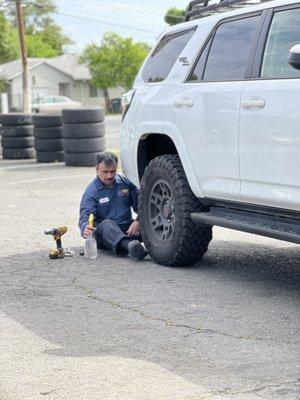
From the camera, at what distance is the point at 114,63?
263ft

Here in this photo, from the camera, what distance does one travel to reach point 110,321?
6.11 meters

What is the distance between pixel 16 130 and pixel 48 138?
4.72 feet

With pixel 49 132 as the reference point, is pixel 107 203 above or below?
below

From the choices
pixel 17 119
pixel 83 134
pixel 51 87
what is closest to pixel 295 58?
pixel 83 134

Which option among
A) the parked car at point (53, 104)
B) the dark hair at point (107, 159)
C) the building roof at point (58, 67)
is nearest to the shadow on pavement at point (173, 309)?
the dark hair at point (107, 159)

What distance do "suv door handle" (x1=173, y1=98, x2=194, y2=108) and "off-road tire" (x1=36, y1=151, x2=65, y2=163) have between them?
1193cm

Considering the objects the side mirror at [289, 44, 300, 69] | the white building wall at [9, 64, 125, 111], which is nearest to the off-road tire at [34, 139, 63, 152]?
the side mirror at [289, 44, 300, 69]

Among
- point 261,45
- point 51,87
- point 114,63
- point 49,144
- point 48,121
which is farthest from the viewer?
point 51,87

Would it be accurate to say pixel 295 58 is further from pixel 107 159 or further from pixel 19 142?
pixel 19 142

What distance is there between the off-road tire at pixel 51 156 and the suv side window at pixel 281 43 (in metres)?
12.9

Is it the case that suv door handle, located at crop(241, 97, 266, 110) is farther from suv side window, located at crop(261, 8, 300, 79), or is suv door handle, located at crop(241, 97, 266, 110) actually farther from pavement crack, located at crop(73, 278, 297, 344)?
pavement crack, located at crop(73, 278, 297, 344)

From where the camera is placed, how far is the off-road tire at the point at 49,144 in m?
19.2

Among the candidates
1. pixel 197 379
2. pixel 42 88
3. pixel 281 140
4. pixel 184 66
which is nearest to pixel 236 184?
pixel 281 140

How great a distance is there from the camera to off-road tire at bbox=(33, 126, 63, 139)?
61.9 feet
